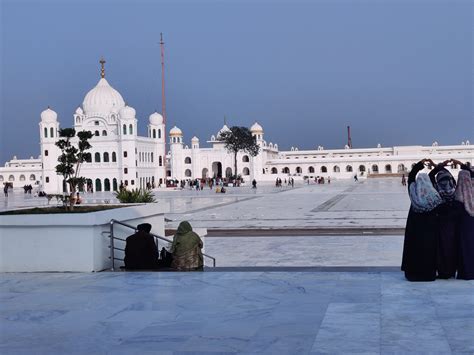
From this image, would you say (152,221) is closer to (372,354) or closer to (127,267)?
(127,267)

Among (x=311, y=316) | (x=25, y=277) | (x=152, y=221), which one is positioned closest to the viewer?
(x=311, y=316)

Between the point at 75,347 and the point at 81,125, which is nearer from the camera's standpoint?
the point at 75,347

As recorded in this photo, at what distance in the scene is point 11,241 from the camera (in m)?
6.59

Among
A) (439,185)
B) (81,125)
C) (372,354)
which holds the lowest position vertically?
(372,354)

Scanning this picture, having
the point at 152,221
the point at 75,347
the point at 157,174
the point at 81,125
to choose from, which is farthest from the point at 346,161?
the point at 75,347

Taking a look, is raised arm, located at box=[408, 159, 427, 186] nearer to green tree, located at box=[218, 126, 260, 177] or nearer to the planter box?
the planter box

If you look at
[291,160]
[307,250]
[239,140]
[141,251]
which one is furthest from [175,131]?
[141,251]

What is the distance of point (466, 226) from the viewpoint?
5.61 m

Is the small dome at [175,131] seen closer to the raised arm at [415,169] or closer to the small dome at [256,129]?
the small dome at [256,129]

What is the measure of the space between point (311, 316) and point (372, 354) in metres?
0.93

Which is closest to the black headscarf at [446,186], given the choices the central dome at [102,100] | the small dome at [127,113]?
the small dome at [127,113]

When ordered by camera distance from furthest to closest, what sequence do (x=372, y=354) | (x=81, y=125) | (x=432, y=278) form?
(x=81, y=125) → (x=432, y=278) → (x=372, y=354)

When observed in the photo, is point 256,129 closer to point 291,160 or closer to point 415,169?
point 291,160

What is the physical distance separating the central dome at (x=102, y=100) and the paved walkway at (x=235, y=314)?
54.9m
